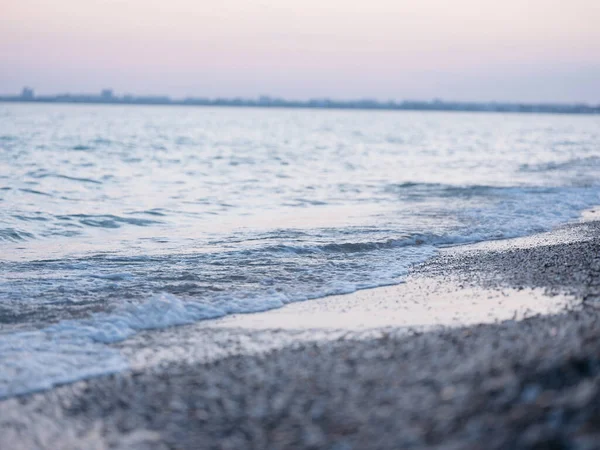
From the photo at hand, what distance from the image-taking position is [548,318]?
606 centimetres

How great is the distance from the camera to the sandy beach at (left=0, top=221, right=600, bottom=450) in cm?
376

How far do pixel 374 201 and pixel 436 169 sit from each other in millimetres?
12238

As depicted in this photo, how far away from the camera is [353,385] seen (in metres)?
4.70

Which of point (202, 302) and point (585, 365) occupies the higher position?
point (585, 365)

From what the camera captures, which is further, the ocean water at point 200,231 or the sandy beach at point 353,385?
the ocean water at point 200,231

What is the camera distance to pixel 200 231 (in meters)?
13.9

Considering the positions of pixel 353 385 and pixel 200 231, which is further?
pixel 200 231

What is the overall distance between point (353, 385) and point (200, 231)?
31.3 ft

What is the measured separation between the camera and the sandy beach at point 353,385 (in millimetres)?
3756

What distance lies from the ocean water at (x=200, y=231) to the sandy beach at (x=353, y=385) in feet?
1.97

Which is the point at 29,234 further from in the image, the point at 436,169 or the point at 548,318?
the point at 436,169

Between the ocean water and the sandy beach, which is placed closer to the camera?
the sandy beach

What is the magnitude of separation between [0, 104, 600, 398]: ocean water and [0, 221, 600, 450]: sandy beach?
600mm

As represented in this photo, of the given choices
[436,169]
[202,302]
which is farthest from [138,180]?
[202,302]
